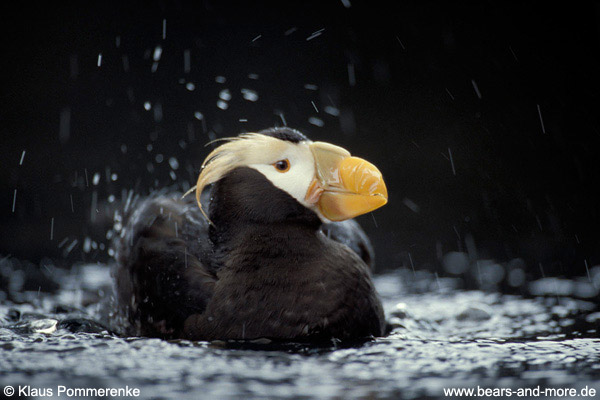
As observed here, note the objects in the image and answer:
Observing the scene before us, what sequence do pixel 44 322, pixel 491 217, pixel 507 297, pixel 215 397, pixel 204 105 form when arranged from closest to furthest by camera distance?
pixel 215 397
pixel 44 322
pixel 507 297
pixel 491 217
pixel 204 105

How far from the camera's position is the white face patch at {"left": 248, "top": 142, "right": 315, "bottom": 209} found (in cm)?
244

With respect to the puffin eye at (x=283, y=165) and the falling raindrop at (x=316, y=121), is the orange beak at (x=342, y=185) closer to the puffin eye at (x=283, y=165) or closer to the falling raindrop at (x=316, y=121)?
the puffin eye at (x=283, y=165)

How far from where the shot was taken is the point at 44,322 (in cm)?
279

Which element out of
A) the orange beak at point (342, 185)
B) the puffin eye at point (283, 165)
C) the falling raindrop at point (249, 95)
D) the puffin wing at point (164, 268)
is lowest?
the puffin wing at point (164, 268)

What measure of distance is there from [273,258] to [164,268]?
43 cm

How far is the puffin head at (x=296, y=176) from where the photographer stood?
7.95 feet

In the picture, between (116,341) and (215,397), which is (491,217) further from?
(215,397)

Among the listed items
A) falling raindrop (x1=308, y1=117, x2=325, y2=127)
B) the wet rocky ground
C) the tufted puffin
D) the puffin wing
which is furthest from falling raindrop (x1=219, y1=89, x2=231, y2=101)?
the tufted puffin

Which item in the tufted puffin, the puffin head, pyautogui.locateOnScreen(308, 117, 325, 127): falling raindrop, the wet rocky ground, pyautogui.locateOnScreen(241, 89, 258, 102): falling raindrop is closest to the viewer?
the wet rocky ground

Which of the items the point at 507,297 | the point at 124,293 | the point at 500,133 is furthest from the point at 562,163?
the point at 124,293

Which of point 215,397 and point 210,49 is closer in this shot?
point 215,397

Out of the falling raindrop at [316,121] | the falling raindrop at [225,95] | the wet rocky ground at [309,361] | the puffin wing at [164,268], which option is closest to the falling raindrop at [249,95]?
the falling raindrop at [225,95]

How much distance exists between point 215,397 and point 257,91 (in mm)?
3926

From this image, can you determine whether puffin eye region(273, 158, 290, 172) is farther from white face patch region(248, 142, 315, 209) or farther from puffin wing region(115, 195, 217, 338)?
puffin wing region(115, 195, 217, 338)
